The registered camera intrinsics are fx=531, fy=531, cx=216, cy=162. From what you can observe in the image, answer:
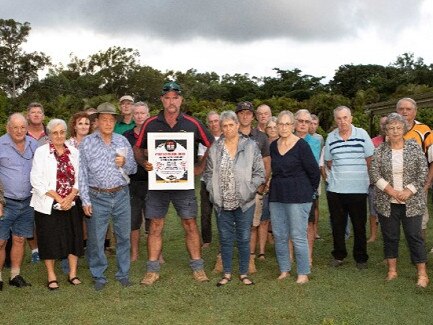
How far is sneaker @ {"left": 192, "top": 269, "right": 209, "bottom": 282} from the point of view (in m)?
6.05

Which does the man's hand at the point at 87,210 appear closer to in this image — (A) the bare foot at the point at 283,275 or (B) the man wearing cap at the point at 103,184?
A: (B) the man wearing cap at the point at 103,184

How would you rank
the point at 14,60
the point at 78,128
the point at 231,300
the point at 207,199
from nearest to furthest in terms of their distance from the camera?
the point at 231,300 < the point at 78,128 < the point at 207,199 < the point at 14,60

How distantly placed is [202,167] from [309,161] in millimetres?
1232

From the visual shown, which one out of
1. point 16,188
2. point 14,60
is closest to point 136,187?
point 16,188

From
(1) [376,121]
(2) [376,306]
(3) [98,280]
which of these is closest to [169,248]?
(3) [98,280]

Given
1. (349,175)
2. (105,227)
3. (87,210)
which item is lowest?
(105,227)

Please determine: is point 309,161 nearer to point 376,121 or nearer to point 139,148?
point 139,148

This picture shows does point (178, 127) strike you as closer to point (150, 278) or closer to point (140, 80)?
point (150, 278)

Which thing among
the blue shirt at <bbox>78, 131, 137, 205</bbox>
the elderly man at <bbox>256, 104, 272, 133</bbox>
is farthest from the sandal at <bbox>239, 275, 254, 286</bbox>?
the elderly man at <bbox>256, 104, 272, 133</bbox>


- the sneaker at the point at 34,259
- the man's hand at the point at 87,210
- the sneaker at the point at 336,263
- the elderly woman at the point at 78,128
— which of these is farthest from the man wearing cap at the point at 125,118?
the sneaker at the point at 336,263

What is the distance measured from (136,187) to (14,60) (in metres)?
45.6

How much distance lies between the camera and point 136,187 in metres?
6.94

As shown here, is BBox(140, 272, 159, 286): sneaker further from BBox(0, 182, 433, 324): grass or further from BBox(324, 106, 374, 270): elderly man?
BBox(324, 106, 374, 270): elderly man

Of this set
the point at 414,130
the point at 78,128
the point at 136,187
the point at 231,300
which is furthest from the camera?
the point at 136,187
